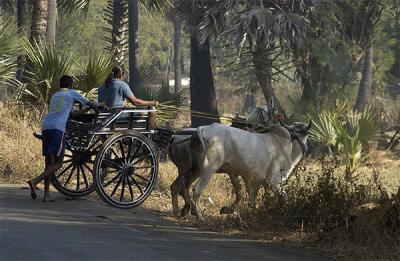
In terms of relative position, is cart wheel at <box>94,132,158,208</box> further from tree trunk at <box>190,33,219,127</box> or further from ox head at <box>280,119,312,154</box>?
tree trunk at <box>190,33,219,127</box>

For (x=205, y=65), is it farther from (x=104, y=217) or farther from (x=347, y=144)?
(x=104, y=217)

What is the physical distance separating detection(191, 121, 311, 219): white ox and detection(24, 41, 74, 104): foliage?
597 cm

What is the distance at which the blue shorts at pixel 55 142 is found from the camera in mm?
11977

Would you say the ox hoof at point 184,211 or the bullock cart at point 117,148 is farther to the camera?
the ox hoof at point 184,211

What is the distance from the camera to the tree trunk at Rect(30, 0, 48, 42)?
20.7 meters

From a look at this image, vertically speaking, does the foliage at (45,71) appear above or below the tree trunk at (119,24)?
below

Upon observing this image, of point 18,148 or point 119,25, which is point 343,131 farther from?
point 119,25

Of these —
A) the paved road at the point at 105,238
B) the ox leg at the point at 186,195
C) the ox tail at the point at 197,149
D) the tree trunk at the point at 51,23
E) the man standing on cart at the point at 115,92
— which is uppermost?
the tree trunk at the point at 51,23

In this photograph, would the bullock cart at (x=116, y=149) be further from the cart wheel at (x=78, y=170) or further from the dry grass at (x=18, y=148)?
the dry grass at (x=18, y=148)

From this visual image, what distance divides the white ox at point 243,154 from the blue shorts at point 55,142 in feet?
6.06

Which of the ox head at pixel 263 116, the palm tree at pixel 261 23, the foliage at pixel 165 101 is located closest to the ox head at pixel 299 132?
the ox head at pixel 263 116

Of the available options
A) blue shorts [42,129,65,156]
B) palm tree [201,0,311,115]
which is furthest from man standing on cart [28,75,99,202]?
palm tree [201,0,311,115]

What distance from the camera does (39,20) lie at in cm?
2084

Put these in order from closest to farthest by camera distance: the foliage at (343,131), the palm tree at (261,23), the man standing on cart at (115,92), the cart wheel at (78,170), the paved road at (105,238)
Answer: the paved road at (105,238), the cart wheel at (78,170), the man standing on cart at (115,92), the foliage at (343,131), the palm tree at (261,23)
